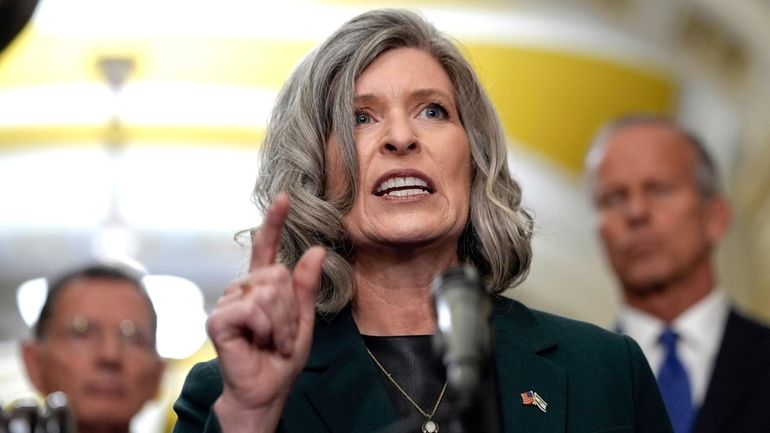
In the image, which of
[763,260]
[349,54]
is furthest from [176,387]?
[349,54]

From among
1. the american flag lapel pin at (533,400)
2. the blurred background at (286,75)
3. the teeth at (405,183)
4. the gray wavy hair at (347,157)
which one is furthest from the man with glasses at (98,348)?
the blurred background at (286,75)

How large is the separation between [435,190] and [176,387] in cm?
1030

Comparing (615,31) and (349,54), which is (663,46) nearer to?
(615,31)

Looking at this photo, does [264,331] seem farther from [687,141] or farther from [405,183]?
[687,141]

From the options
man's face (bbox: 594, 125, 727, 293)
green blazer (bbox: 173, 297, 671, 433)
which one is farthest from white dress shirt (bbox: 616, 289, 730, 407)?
green blazer (bbox: 173, 297, 671, 433)

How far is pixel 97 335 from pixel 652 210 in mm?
1719

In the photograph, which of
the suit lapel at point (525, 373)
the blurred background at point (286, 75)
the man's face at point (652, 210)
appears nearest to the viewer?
the suit lapel at point (525, 373)

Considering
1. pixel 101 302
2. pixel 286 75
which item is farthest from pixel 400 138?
pixel 286 75

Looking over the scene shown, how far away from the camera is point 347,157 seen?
10.3 ft

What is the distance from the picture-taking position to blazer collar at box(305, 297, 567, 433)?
2879mm

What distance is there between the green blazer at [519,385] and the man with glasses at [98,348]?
1.31 meters

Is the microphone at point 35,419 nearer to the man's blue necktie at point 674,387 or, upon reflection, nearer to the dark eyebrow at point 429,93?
the dark eyebrow at point 429,93

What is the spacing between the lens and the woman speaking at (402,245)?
9.61 feet

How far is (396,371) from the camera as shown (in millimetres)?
3061
